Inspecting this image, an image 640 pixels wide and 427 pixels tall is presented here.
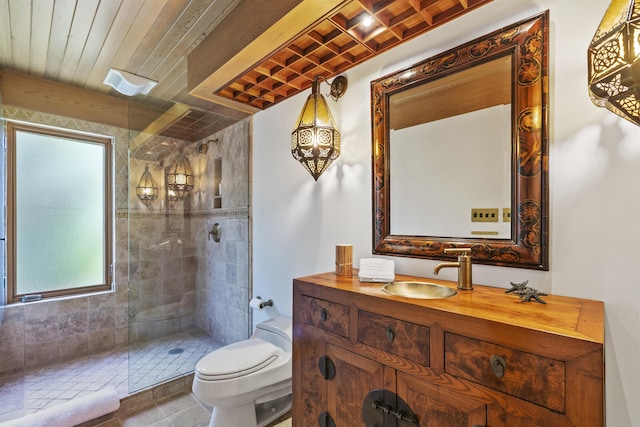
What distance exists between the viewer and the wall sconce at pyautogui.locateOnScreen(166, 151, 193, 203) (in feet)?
9.46

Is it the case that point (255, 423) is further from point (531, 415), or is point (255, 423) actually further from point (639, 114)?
point (639, 114)

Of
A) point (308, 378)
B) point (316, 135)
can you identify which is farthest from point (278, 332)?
point (316, 135)

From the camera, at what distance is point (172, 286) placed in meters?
2.93

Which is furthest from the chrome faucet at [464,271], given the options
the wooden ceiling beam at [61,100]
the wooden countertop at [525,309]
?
the wooden ceiling beam at [61,100]

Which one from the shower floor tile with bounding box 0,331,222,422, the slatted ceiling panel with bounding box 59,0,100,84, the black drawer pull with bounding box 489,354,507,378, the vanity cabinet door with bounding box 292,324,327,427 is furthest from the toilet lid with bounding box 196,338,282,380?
the slatted ceiling panel with bounding box 59,0,100,84

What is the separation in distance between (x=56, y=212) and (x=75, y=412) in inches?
67.7

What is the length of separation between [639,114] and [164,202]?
10.5ft

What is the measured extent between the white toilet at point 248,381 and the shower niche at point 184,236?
78 centimetres

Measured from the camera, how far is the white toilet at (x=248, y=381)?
155 centimetres

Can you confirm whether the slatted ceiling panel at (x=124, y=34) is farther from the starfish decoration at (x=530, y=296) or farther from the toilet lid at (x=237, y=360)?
the starfish decoration at (x=530, y=296)

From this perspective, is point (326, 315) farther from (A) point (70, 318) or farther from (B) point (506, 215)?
(A) point (70, 318)

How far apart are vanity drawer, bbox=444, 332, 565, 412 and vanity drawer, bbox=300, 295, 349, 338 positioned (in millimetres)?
416

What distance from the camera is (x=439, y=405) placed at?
0.92 meters

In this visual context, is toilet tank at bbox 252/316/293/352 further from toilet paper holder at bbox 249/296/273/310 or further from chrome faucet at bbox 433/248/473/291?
chrome faucet at bbox 433/248/473/291
